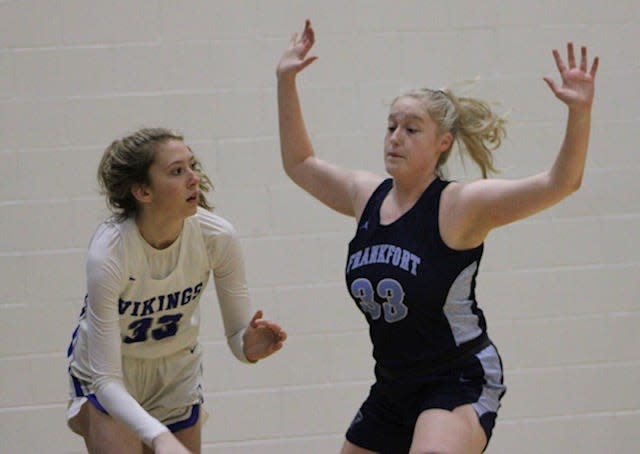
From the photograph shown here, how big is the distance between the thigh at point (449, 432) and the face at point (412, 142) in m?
0.72

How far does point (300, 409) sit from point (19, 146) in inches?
64.9

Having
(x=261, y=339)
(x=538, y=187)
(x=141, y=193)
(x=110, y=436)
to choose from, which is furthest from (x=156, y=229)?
(x=538, y=187)

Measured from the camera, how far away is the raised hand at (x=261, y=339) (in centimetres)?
335

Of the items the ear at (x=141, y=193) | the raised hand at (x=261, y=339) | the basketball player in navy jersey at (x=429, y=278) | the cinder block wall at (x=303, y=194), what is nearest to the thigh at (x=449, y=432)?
the basketball player in navy jersey at (x=429, y=278)

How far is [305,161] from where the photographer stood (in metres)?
3.51

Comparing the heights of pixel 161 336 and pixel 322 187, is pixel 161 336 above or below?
below

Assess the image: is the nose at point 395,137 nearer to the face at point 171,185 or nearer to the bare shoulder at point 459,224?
the bare shoulder at point 459,224

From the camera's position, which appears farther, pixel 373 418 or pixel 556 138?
pixel 556 138

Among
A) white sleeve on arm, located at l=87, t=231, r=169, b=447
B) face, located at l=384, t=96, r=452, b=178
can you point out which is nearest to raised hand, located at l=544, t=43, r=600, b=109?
face, located at l=384, t=96, r=452, b=178

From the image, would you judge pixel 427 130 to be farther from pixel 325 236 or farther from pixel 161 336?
pixel 325 236

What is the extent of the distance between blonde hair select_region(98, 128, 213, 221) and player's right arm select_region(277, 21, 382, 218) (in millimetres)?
374

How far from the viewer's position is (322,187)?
3.48 metres

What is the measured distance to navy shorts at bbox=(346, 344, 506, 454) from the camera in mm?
3055

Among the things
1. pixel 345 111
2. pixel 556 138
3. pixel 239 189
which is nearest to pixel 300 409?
pixel 239 189
